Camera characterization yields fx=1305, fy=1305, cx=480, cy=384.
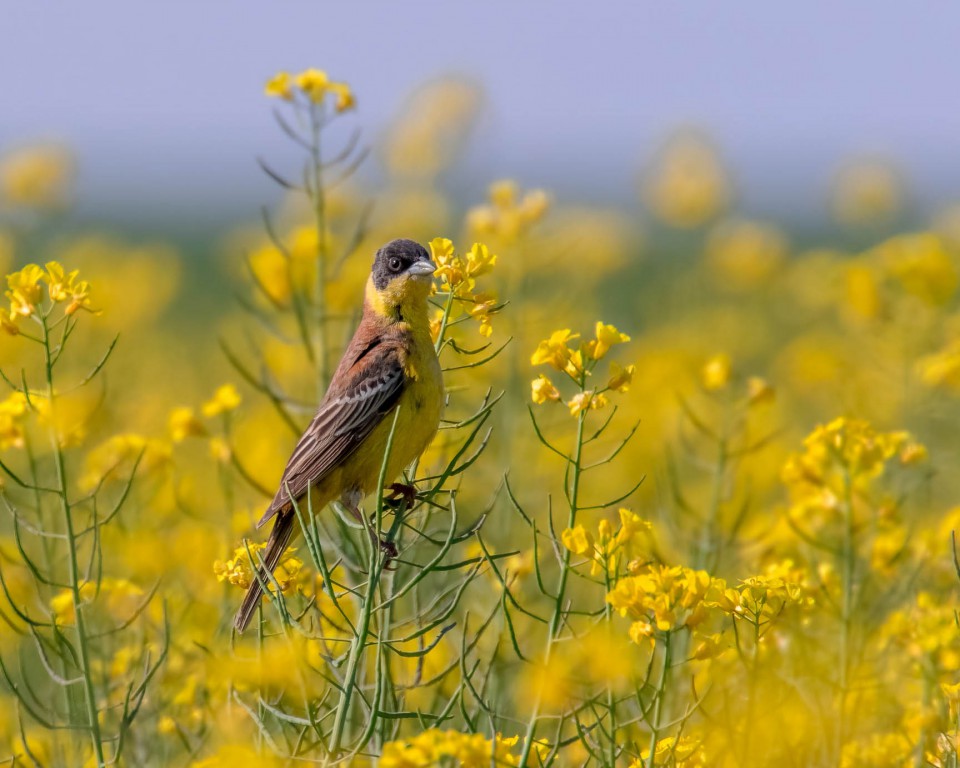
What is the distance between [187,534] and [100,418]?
0.62m

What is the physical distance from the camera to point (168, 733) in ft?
13.7

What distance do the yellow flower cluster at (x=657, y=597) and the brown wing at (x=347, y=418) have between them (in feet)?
4.91

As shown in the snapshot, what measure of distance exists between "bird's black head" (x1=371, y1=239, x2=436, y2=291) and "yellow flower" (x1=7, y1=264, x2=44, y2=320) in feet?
4.37

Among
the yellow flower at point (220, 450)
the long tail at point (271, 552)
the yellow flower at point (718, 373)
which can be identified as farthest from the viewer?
the yellow flower at point (718, 373)

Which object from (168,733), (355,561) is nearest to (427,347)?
(355,561)

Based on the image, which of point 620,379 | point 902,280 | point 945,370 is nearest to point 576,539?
point 620,379

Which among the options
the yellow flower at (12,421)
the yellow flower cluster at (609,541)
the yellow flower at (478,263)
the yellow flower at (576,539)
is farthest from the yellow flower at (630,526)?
the yellow flower at (12,421)

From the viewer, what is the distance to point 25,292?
3262mm

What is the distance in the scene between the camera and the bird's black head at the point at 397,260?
4.38 m

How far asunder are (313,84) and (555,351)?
2038mm

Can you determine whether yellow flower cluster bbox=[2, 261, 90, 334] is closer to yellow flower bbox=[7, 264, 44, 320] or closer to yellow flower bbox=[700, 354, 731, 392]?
yellow flower bbox=[7, 264, 44, 320]

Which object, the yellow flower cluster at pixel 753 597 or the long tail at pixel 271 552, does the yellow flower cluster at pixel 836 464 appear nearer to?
the yellow flower cluster at pixel 753 597

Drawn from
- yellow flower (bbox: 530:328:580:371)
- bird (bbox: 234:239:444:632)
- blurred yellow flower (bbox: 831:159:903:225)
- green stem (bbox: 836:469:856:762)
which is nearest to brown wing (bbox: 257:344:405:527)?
bird (bbox: 234:239:444:632)

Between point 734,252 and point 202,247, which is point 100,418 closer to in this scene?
point 734,252
